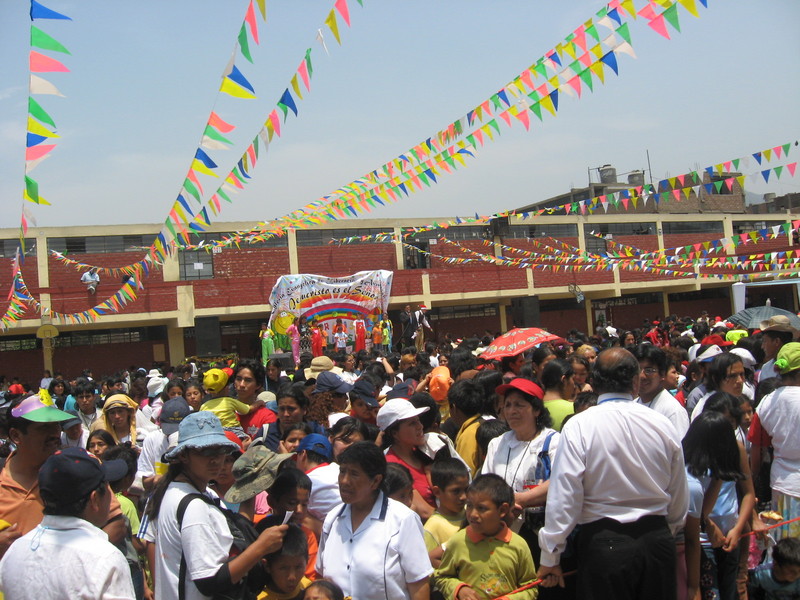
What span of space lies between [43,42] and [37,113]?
851 mm

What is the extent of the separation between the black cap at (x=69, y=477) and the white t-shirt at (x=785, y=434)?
4.14 meters

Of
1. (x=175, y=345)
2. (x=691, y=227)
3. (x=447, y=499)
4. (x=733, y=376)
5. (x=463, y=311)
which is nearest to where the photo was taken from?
(x=447, y=499)

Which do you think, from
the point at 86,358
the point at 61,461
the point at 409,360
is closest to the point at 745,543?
the point at 61,461

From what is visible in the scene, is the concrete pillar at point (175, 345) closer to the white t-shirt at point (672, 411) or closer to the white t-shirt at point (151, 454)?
the white t-shirt at point (151, 454)

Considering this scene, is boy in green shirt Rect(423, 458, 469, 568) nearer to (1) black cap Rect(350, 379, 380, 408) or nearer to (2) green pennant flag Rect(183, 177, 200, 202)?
(1) black cap Rect(350, 379, 380, 408)

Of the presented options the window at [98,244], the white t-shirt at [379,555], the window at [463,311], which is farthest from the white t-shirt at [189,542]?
the window at [463,311]

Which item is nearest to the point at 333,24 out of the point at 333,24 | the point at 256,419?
the point at 333,24

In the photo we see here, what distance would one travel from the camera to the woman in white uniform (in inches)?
127

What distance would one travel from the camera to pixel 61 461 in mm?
2918

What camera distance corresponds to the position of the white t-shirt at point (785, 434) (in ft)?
15.5

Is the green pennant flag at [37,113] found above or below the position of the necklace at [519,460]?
above

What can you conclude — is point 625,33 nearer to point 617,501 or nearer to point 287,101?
point 287,101

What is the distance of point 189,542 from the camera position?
293cm

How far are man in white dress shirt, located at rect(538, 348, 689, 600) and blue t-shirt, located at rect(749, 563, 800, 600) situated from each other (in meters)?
1.46
